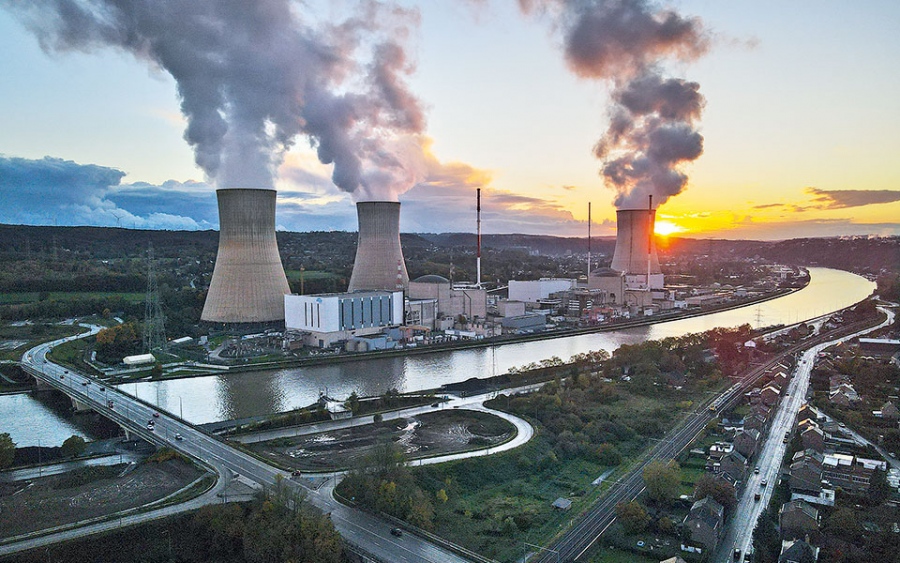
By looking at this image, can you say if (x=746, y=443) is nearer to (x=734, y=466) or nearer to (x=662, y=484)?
(x=734, y=466)

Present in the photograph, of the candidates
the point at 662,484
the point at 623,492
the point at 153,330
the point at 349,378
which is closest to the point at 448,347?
the point at 349,378

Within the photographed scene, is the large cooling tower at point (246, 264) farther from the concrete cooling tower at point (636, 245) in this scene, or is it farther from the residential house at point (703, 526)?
the concrete cooling tower at point (636, 245)

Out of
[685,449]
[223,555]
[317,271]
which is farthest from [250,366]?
[317,271]

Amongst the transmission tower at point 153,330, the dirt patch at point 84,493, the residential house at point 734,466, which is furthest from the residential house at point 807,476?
the transmission tower at point 153,330

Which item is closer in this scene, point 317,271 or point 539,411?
point 539,411

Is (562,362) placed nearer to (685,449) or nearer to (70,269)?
(685,449)

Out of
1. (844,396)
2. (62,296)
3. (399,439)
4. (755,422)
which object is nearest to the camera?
(399,439)

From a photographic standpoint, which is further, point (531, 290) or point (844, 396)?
point (531, 290)
